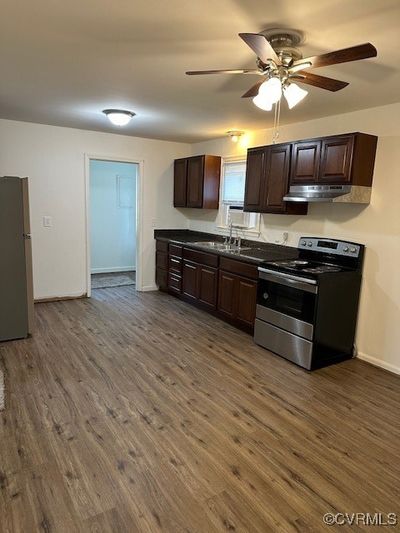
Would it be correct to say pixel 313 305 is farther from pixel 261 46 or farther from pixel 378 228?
pixel 261 46

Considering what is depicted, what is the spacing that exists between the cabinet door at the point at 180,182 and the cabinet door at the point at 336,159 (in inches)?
105

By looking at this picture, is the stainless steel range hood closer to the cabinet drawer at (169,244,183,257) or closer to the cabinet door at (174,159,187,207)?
the cabinet drawer at (169,244,183,257)

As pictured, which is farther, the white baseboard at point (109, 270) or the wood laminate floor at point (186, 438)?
the white baseboard at point (109, 270)

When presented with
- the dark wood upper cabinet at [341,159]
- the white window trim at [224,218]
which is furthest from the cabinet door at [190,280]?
the dark wood upper cabinet at [341,159]

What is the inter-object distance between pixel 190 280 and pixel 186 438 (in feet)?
9.62

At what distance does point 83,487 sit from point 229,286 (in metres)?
2.80

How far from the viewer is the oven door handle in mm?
3226

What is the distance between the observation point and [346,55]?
1.73 metres

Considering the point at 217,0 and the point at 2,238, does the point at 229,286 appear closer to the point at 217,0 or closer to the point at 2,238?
the point at 2,238

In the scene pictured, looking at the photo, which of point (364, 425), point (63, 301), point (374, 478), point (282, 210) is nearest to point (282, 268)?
point (282, 210)

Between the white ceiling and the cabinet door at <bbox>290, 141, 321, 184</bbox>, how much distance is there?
342 millimetres

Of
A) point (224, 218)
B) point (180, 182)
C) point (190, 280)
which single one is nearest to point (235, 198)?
point (224, 218)

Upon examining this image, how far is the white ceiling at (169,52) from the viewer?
1.75 m

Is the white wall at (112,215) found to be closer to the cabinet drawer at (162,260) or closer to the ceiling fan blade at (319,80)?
the cabinet drawer at (162,260)
